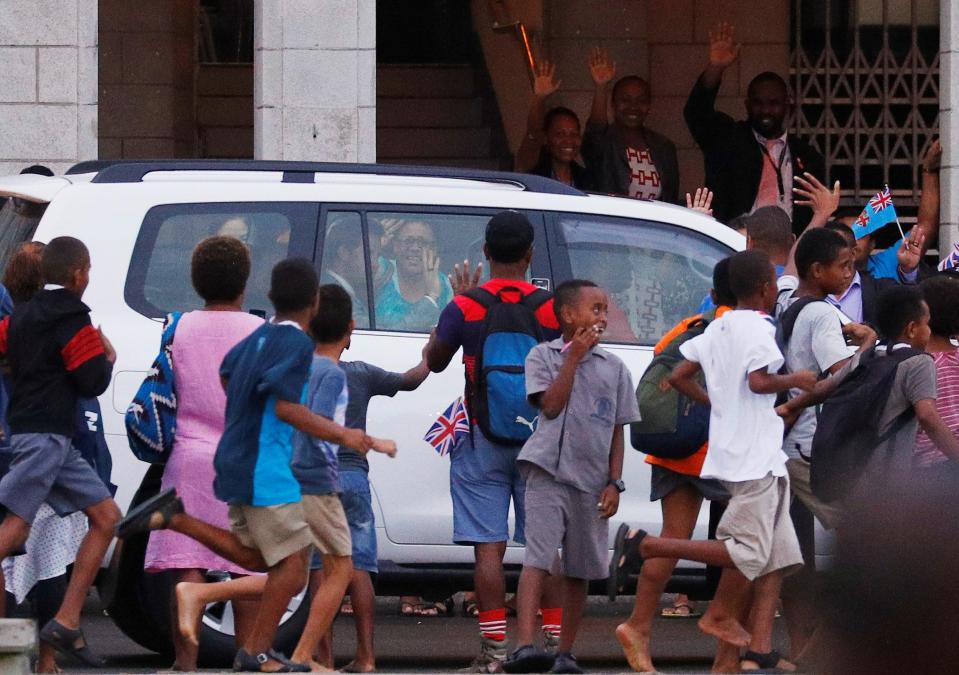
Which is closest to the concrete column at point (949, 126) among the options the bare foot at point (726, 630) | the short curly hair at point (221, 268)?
the bare foot at point (726, 630)

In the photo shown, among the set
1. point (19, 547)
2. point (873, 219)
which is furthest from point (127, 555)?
point (873, 219)

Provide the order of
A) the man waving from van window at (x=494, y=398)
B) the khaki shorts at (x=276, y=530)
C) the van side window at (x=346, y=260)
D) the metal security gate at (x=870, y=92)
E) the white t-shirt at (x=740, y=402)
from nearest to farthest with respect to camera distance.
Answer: the khaki shorts at (x=276, y=530) → the white t-shirt at (x=740, y=402) → the man waving from van window at (x=494, y=398) → the van side window at (x=346, y=260) → the metal security gate at (x=870, y=92)

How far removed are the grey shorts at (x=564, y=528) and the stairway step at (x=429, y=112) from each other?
9507 millimetres

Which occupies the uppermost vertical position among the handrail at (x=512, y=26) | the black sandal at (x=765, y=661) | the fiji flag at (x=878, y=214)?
the handrail at (x=512, y=26)

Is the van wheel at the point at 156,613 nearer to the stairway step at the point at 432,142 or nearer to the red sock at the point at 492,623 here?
the red sock at the point at 492,623

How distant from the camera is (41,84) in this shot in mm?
11555

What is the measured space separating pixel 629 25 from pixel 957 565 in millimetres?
13076

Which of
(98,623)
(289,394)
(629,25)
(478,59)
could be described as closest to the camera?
(289,394)

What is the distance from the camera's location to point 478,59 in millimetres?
16078

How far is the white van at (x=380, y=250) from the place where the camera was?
7508mm

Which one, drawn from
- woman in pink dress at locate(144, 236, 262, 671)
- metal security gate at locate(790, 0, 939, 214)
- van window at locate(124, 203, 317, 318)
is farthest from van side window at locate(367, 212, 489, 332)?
metal security gate at locate(790, 0, 939, 214)

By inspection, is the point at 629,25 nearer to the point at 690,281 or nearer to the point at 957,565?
the point at 690,281

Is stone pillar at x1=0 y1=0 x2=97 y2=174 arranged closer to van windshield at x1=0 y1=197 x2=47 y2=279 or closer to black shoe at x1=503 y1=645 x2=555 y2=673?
van windshield at x1=0 y1=197 x2=47 y2=279

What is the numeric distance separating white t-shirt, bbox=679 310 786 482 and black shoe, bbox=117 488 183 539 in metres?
1.91
